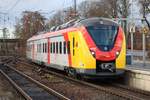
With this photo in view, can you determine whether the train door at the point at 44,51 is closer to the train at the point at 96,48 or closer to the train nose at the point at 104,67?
the train at the point at 96,48

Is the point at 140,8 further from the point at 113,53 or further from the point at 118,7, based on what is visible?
the point at 113,53

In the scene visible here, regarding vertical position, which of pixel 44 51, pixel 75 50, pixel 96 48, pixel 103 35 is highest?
pixel 103 35

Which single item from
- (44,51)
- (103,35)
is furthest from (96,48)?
(44,51)

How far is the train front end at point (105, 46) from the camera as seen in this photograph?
2044cm

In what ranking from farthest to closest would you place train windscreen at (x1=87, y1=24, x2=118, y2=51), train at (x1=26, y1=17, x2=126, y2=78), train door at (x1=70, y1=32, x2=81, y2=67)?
train door at (x1=70, y1=32, x2=81, y2=67)
train windscreen at (x1=87, y1=24, x2=118, y2=51)
train at (x1=26, y1=17, x2=126, y2=78)

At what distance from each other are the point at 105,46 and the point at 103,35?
0.63 metres

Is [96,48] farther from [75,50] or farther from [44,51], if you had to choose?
[44,51]

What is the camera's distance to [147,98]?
52.6 feet

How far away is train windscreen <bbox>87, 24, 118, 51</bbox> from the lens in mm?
20750

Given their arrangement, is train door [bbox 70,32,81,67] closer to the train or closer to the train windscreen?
the train

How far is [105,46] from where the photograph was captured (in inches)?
816

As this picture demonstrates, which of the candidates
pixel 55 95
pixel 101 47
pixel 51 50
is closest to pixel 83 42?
pixel 101 47

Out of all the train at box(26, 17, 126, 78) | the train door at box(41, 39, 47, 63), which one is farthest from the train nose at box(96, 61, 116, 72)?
the train door at box(41, 39, 47, 63)

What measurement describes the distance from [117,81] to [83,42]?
3453 mm
